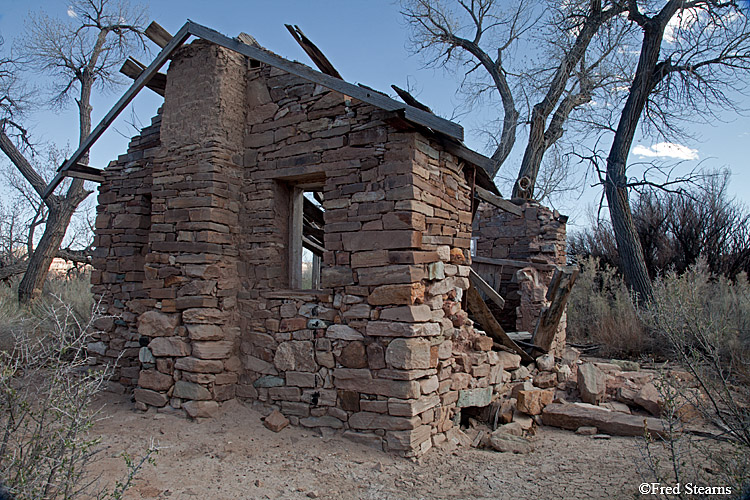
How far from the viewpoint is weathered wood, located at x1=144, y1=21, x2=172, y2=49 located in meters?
5.34

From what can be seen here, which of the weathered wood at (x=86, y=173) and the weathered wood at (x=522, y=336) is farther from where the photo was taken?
the weathered wood at (x=522, y=336)

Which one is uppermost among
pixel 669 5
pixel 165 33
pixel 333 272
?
pixel 669 5

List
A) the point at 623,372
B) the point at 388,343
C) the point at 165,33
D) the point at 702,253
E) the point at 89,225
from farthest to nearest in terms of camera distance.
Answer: the point at 89,225
the point at 702,253
the point at 623,372
the point at 165,33
the point at 388,343

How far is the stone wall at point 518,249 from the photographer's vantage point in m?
7.56

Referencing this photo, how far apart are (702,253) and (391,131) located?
36.2ft

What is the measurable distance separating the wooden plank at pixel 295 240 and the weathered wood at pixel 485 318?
6.33ft

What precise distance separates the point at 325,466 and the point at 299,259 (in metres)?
2.12

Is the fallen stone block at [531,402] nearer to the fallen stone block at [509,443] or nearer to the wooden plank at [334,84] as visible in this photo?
the fallen stone block at [509,443]

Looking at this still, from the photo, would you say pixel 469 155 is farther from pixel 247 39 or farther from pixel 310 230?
pixel 310 230

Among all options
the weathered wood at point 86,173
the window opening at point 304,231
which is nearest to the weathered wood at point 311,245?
the window opening at point 304,231

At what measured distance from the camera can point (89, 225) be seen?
14289mm

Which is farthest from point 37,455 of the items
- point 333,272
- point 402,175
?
point 402,175

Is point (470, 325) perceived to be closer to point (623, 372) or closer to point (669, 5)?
point (623, 372)

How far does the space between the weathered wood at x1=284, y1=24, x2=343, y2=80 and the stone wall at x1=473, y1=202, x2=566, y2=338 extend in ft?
13.9
